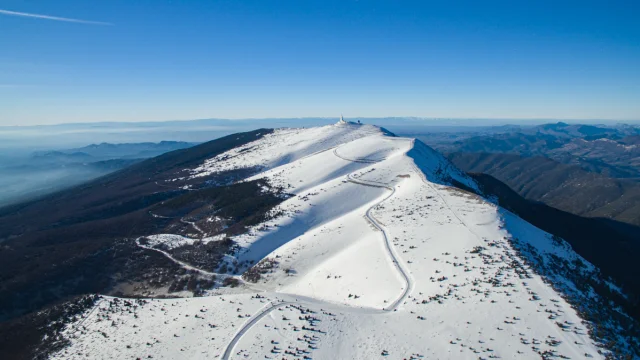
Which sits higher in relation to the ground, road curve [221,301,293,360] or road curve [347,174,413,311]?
road curve [347,174,413,311]

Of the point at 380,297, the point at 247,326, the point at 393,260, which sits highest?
the point at 393,260

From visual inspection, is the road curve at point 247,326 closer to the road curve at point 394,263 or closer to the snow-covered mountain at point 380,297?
the snow-covered mountain at point 380,297

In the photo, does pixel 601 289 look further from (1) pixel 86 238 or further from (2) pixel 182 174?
(2) pixel 182 174

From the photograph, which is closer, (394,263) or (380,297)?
(380,297)

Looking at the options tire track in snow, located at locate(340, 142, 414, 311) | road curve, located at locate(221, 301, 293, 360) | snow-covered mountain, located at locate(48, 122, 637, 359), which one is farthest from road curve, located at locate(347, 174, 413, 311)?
road curve, located at locate(221, 301, 293, 360)

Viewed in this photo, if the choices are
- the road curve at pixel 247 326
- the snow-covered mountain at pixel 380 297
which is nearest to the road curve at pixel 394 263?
the snow-covered mountain at pixel 380 297

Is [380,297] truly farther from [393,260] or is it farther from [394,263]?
[393,260]

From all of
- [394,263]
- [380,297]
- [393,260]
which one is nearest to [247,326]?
[380,297]

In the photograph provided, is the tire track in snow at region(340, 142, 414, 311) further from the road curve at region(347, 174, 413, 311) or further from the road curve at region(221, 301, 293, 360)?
the road curve at region(221, 301, 293, 360)

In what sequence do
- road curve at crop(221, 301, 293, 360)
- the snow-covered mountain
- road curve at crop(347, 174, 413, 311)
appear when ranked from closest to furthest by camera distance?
the snow-covered mountain, road curve at crop(221, 301, 293, 360), road curve at crop(347, 174, 413, 311)
